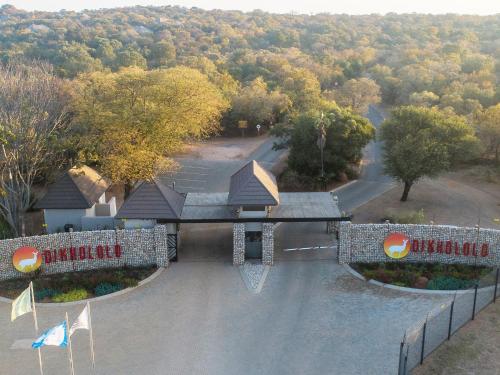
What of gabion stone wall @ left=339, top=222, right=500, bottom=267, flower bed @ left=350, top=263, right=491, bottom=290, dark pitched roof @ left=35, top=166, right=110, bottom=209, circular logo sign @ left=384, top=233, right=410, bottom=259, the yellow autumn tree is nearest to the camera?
flower bed @ left=350, top=263, right=491, bottom=290

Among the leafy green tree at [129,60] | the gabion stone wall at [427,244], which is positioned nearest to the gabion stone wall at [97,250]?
the gabion stone wall at [427,244]

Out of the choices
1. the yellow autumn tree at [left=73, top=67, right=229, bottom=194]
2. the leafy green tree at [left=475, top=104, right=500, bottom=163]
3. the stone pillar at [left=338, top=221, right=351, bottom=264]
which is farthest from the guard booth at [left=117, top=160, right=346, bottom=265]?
the leafy green tree at [left=475, top=104, right=500, bottom=163]

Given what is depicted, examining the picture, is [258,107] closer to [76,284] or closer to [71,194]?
[71,194]

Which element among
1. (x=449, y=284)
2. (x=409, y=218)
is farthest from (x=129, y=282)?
(x=409, y=218)

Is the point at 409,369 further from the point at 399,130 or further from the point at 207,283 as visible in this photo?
the point at 399,130

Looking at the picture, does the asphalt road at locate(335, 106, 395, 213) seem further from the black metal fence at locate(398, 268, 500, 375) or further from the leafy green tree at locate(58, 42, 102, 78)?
the leafy green tree at locate(58, 42, 102, 78)

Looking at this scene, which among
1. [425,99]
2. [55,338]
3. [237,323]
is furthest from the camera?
[425,99]
